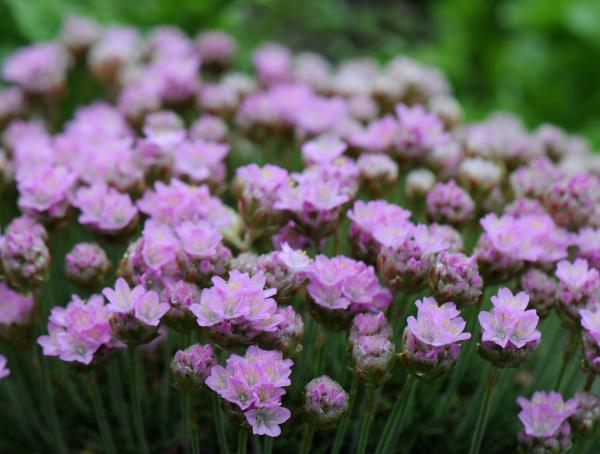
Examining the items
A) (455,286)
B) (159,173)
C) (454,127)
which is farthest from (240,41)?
(455,286)

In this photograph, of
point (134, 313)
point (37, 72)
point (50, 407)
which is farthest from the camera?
point (37, 72)

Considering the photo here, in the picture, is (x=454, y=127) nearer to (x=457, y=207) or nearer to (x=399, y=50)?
(x=457, y=207)

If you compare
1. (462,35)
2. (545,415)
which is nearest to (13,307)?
(545,415)

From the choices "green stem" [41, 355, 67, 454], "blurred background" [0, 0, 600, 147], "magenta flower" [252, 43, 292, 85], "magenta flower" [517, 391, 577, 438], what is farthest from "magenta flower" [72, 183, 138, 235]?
"blurred background" [0, 0, 600, 147]

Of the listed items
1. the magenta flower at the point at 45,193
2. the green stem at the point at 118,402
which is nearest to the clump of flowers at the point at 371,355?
the green stem at the point at 118,402

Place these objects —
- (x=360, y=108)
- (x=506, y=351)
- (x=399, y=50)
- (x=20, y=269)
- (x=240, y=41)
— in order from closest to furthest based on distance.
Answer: (x=506, y=351) < (x=20, y=269) < (x=360, y=108) < (x=240, y=41) < (x=399, y=50)

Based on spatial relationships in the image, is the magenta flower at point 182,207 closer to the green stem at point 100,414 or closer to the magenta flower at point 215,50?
the green stem at point 100,414

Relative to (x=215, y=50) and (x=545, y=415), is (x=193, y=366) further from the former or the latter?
(x=215, y=50)
